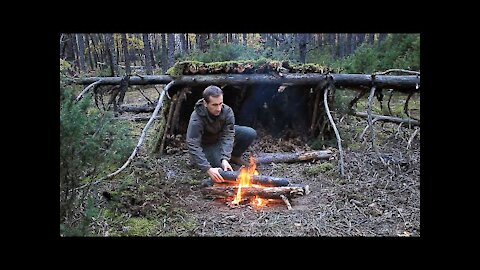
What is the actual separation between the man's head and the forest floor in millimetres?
1037

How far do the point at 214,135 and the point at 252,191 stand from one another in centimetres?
152

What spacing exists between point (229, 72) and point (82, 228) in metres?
4.25

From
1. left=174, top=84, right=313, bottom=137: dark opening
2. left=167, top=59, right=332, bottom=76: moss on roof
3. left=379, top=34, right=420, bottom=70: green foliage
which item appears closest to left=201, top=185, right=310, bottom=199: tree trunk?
left=167, top=59, right=332, bottom=76: moss on roof

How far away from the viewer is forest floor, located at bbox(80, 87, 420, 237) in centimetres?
414

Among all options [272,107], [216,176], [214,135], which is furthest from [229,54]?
[216,176]

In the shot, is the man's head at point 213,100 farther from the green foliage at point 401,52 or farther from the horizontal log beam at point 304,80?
the green foliage at point 401,52

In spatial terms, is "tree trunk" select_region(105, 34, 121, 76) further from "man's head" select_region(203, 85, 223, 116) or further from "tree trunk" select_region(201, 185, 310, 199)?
"tree trunk" select_region(201, 185, 310, 199)

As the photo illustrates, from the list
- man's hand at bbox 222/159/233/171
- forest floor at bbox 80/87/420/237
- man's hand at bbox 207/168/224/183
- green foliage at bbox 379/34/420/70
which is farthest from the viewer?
green foliage at bbox 379/34/420/70

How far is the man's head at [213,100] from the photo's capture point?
17.5ft

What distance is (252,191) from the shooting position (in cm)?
481

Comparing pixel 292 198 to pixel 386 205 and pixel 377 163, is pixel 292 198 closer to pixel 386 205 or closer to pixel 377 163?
pixel 386 205

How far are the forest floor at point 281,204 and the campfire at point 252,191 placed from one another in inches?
3.9

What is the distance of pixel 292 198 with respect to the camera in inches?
193
